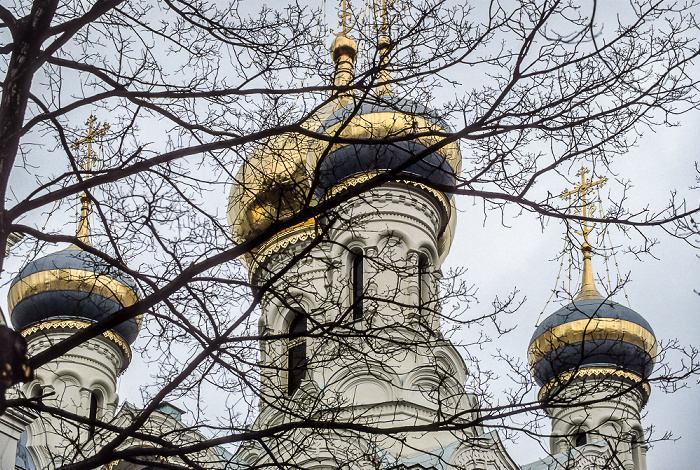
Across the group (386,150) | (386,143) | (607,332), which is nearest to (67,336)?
(607,332)

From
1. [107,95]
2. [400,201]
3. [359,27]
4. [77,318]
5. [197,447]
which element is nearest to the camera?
[197,447]

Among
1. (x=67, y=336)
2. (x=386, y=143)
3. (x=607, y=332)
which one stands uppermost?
(x=607, y=332)

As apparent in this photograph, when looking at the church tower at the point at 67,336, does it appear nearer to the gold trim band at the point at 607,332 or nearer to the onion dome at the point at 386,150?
the onion dome at the point at 386,150

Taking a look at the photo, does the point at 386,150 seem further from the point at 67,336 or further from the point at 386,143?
the point at 67,336

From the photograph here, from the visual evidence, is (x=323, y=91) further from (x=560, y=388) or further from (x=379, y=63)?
(x=560, y=388)

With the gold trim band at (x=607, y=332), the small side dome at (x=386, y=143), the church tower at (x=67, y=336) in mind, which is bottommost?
the small side dome at (x=386, y=143)

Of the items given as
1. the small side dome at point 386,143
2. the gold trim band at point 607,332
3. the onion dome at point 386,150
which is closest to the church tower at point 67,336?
the onion dome at point 386,150

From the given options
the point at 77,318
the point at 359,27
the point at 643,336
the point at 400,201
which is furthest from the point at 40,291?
the point at 359,27

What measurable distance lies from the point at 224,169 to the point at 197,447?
1.46 meters

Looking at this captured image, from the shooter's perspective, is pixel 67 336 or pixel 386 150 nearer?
pixel 386 150

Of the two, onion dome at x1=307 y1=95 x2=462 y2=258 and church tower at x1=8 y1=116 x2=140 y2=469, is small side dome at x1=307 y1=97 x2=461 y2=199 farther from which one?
church tower at x1=8 y1=116 x2=140 y2=469

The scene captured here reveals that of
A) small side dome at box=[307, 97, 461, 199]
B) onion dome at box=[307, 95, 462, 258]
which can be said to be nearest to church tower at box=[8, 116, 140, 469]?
onion dome at box=[307, 95, 462, 258]

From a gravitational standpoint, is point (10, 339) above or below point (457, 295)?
below

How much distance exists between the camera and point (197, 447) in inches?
196
